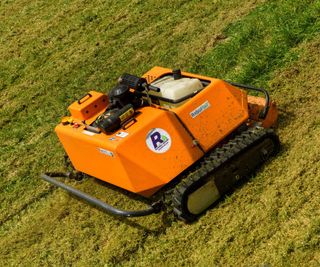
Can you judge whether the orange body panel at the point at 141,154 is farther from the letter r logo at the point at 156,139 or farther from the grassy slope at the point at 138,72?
the grassy slope at the point at 138,72

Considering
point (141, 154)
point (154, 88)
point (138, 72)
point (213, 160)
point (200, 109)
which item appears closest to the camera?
point (141, 154)

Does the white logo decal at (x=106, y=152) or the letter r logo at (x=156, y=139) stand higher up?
the white logo decal at (x=106, y=152)

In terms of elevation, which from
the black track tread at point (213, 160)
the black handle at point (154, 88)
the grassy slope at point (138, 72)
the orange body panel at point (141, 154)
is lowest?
the grassy slope at point (138, 72)

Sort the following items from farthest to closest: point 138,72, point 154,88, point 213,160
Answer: point 138,72 < point 154,88 < point 213,160

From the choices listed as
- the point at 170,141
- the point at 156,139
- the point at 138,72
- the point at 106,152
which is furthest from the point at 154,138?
the point at 138,72

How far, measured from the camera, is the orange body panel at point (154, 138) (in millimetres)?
6504

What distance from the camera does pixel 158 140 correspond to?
6.60 meters

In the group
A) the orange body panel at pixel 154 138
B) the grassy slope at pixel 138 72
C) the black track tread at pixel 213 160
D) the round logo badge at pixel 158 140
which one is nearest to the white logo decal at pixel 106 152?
the orange body panel at pixel 154 138

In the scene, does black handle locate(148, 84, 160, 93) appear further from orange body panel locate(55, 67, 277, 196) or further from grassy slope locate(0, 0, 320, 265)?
grassy slope locate(0, 0, 320, 265)

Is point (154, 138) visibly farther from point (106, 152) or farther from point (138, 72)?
point (138, 72)

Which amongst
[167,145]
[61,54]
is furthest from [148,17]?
[167,145]

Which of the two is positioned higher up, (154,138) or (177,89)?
(177,89)

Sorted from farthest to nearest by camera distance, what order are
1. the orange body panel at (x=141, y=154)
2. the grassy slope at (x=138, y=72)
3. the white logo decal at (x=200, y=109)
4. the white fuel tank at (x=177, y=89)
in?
1. the white fuel tank at (x=177, y=89)
2. the white logo decal at (x=200, y=109)
3. the orange body panel at (x=141, y=154)
4. the grassy slope at (x=138, y=72)

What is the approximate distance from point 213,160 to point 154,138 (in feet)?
2.54
